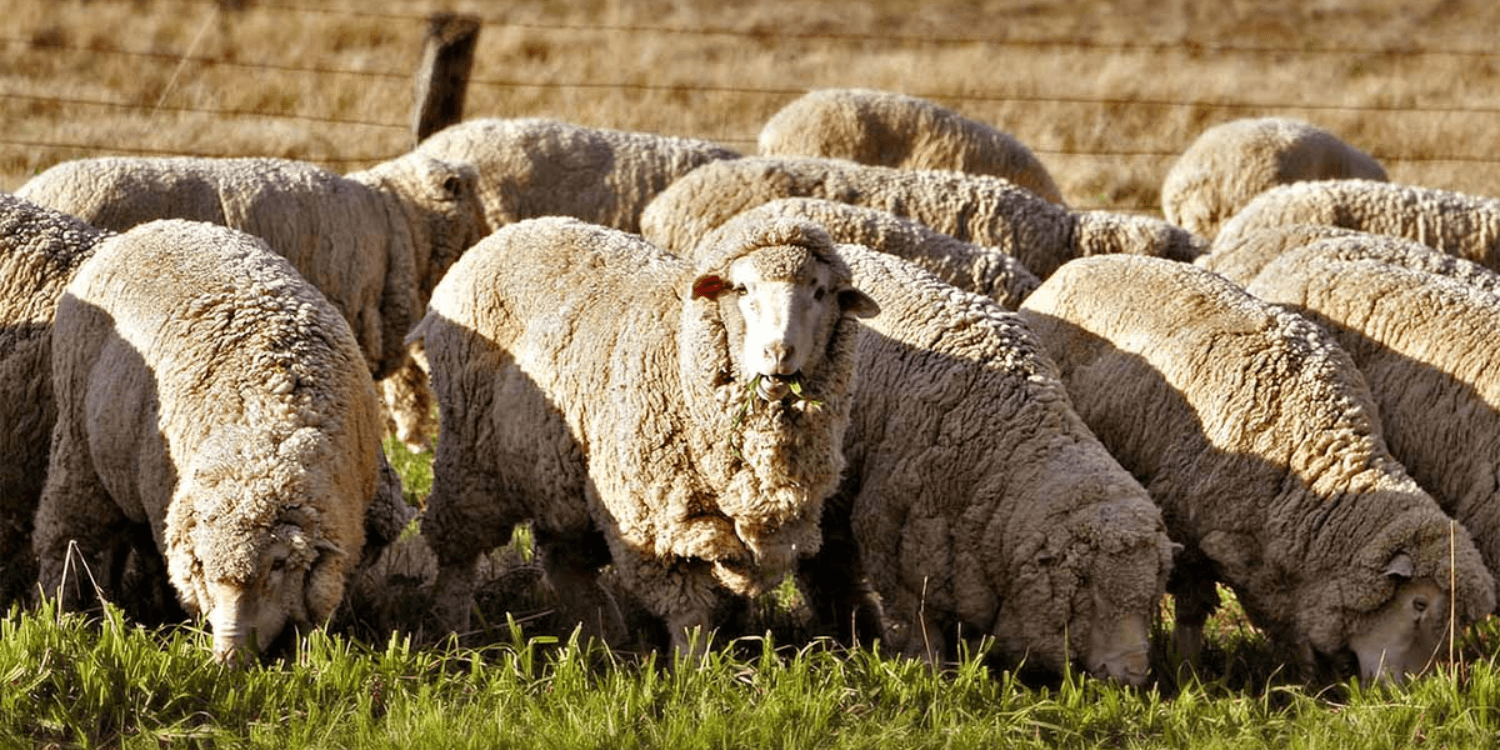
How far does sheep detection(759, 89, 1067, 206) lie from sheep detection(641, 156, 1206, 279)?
205 cm

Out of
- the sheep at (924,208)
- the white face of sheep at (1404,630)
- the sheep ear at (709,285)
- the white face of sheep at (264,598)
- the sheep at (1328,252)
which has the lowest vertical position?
the white face of sheep at (264,598)

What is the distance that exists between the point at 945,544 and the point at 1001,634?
0.32 m

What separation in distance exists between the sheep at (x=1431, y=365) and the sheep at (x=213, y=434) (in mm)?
3478

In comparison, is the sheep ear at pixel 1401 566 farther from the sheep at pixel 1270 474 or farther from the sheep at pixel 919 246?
the sheep at pixel 919 246

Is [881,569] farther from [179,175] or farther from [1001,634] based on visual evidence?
[179,175]

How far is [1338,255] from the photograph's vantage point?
302 inches

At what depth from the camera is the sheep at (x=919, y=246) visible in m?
7.57

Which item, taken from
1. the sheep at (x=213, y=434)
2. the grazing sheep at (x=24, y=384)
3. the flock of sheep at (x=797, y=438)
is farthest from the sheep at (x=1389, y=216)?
the grazing sheep at (x=24, y=384)

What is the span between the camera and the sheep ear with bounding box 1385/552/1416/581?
5930mm

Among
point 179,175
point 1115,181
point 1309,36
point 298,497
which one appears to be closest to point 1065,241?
point 179,175

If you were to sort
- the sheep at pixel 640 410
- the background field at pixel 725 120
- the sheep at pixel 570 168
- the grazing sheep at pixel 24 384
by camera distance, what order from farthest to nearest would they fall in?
the sheep at pixel 570 168, the grazing sheep at pixel 24 384, the sheep at pixel 640 410, the background field at pixel 725 120

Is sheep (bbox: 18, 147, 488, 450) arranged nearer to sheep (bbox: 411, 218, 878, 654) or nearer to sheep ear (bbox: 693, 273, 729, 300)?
sheep (bbox: 411, 218, 878, 654)

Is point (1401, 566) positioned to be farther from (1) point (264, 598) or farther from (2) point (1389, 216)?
(2) point (1389, 216)

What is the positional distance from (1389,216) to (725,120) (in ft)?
26.0
